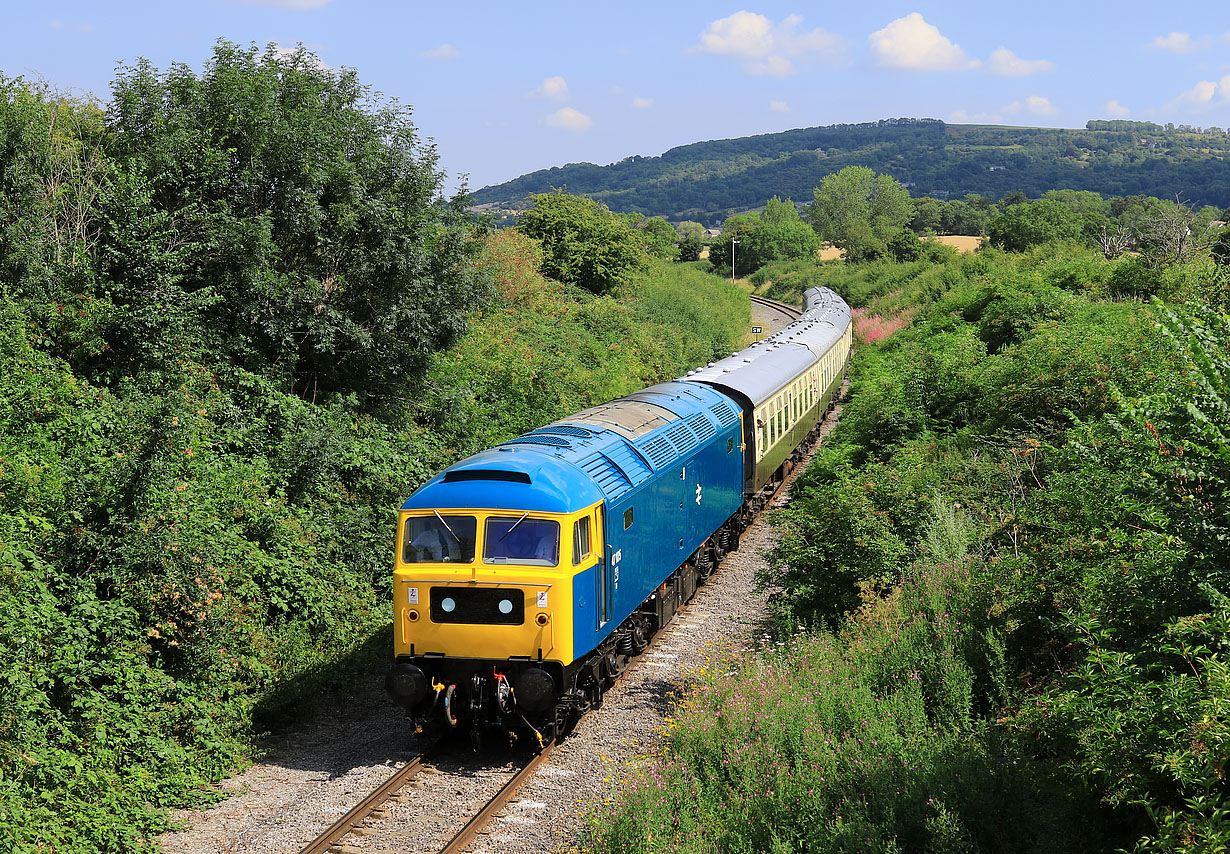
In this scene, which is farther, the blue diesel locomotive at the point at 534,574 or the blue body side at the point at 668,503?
the blue body side at the point at 668,503

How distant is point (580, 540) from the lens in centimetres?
1132

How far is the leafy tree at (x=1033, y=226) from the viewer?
56.0 metres

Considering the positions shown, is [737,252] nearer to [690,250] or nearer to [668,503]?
[690,250]

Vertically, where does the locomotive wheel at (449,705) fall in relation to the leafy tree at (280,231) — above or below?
below

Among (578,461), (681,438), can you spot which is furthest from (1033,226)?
(578,461)

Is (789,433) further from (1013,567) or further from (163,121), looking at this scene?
(163,121)

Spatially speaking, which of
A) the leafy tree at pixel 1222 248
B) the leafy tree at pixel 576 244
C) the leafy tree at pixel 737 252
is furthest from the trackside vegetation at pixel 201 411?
the leafy tree at pixel 737 252

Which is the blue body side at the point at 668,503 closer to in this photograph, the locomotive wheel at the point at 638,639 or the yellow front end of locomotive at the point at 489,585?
the yellow front end of locomotive at the point at 489,585

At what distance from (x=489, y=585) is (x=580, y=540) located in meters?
1.15

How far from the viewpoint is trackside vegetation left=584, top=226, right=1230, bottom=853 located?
6.59 metres

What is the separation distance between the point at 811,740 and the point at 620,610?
377cm

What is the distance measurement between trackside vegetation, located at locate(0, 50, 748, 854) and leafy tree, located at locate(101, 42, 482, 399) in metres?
0.05

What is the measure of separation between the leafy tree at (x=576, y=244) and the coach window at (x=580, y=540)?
103 feet

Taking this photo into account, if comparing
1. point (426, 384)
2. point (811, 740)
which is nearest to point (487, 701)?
point (811, 740)
